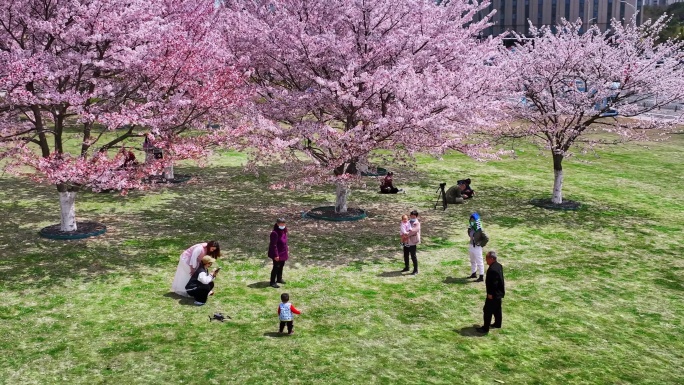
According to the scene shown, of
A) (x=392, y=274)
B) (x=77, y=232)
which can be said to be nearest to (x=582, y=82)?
(x=392, y=274)

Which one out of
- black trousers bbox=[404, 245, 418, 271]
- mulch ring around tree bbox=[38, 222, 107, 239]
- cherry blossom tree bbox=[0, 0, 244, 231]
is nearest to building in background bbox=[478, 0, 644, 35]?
cherry blossom tree bbox=[0, 0, 244, 231]

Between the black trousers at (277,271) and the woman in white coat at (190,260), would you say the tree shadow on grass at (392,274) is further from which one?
the woman in white coat at (190,260)

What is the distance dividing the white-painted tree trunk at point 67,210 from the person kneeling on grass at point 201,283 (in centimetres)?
657

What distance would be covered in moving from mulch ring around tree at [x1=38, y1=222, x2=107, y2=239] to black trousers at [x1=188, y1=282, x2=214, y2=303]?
20.4 feet

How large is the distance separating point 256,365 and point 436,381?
2.86m

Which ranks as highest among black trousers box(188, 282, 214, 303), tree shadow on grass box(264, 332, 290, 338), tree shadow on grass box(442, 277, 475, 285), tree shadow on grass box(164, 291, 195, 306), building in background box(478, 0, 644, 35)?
building in background box(478, 0, 644, 35)

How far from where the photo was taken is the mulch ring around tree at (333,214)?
19.8 metres

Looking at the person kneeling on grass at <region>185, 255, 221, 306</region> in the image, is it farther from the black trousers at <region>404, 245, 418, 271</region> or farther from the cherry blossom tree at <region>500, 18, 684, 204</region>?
the cherry blossom tree at <region>500, 18, 684, 204</region>

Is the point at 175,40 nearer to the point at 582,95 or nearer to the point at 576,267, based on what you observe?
the point at 576,267

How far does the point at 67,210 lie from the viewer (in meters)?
17.4

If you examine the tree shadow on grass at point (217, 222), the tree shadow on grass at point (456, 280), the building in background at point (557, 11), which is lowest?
the tree shadow on grass at point (456, 280)

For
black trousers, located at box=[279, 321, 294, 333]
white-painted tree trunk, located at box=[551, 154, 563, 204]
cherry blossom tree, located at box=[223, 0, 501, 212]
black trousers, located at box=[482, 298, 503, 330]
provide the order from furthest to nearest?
1. white-painted tree trunk, located at box=[551, 154, 563, 204]
2. cherry blossom tree, located at box=[223, 0, 501, 212]
3. black trousers, located at box=[482, 298, 503, 330]
4. black trousers, located at box=[279, 321, 294, 333]

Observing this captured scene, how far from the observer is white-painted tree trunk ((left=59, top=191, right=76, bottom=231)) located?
17359 mm

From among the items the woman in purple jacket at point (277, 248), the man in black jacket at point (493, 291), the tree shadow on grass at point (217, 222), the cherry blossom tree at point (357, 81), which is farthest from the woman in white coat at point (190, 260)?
the man in black jacket at point (493, 291)
